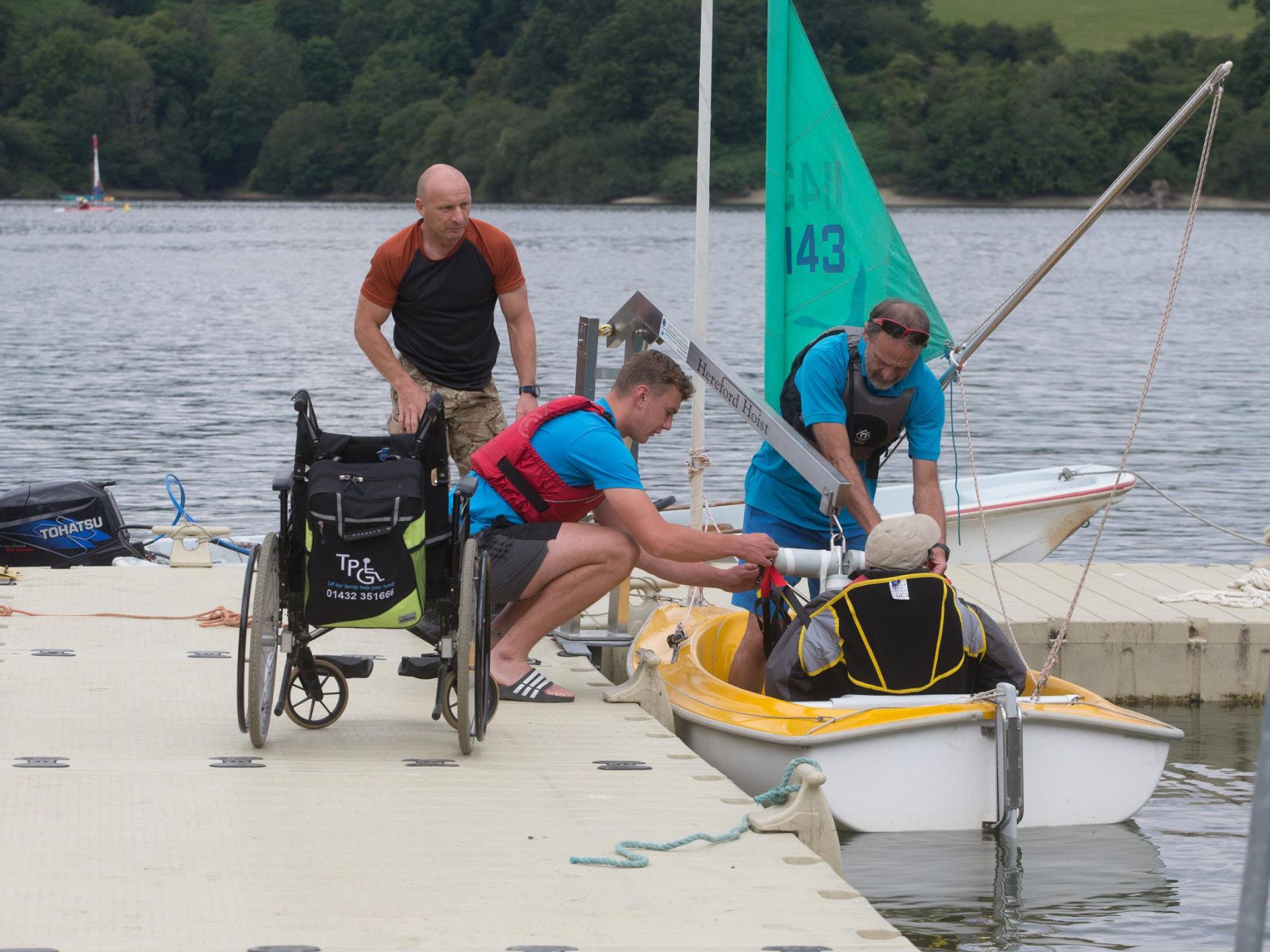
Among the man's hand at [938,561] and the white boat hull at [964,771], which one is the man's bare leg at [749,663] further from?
the man's hand at [938,561]

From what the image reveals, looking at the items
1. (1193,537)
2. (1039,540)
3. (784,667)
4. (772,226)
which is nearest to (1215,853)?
(784,667)

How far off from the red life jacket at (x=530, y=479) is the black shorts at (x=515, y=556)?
0.29ft

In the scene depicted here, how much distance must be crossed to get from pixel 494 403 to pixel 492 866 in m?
3.14

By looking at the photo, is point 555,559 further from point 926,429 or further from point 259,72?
point 259,72

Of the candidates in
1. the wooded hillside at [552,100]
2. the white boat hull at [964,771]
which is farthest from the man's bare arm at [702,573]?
the wooded hillside at [552,100]

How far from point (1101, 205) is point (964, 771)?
3.39m

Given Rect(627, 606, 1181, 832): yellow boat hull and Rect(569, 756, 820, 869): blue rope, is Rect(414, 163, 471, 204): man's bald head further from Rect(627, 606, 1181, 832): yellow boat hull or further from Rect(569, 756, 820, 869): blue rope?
Rect(569, 756, 820, 869): blue rope

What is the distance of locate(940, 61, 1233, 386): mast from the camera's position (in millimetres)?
7492

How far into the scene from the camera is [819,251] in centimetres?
957

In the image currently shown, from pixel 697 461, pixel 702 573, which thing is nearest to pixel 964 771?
pixel 702 573

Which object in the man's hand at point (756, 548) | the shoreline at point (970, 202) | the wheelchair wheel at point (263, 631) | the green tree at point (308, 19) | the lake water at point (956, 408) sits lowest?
the lake water at point (956, 408)

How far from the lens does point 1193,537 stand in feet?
51.6

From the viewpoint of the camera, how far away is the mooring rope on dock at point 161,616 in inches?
303

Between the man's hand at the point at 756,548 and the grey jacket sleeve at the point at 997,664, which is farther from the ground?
the man's hand at the point at 756,548
